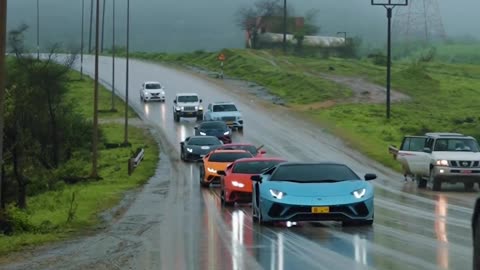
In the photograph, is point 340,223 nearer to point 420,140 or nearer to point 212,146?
point 420,140

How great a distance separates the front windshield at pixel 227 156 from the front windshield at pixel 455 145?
7.34 metres

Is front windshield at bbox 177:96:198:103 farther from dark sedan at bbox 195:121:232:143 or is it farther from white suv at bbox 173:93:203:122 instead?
dark sedan at bbox 195:121:232:143

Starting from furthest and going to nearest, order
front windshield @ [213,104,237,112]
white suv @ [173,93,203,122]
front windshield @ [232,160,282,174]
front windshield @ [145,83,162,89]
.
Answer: front windshield @ [145,83,162,89]
white suv @ [173,93,203,122]
front windshield @ [213,104,237,112]
front windshield @ [232,160,282,174]

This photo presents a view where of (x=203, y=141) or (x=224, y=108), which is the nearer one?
(x=203, y=141)

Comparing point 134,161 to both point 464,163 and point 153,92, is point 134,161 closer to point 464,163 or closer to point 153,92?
point 464,163

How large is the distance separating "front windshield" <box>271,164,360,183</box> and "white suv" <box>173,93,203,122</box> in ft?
170

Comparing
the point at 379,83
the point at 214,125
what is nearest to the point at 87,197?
the point at 214,125

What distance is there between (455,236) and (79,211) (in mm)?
12616

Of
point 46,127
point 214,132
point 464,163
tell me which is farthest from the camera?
point 214,132

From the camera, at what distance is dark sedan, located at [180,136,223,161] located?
51250mm

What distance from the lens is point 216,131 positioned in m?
59.3

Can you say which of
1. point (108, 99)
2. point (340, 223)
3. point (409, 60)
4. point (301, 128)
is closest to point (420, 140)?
point (340, 223)

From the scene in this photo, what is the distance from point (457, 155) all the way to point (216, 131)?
25299 millimetres

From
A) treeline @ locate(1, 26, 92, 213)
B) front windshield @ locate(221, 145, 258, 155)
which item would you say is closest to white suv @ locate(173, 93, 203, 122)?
treeline @ locate(1, 26, 92, 213)
